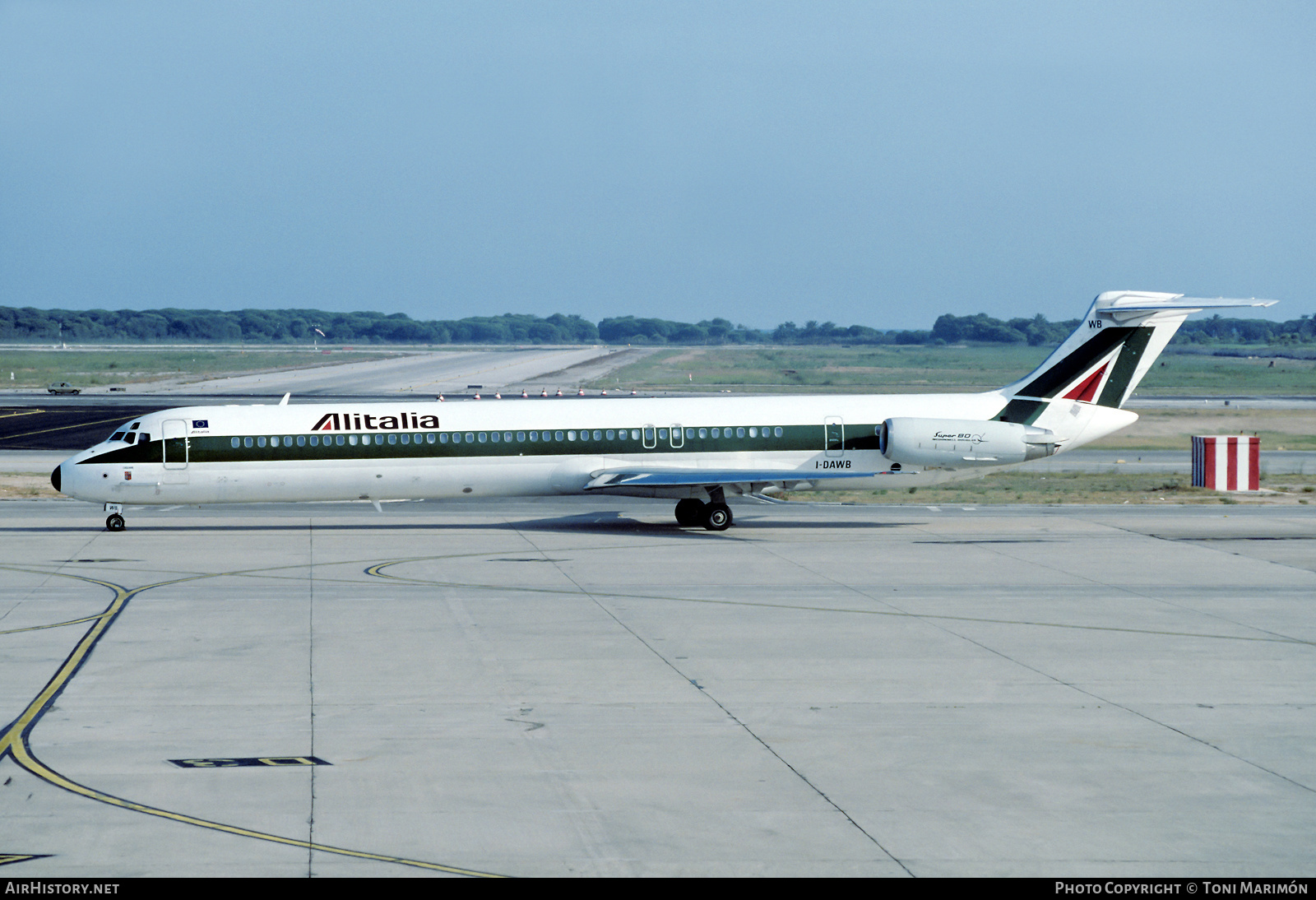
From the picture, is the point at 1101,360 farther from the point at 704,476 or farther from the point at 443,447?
the point at 443,447

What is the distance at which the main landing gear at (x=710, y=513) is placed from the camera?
31297mm

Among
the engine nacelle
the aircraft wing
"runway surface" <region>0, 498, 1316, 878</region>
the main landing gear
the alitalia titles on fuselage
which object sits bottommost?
"runway surface" <region>0, 498, 1316, 878</region>

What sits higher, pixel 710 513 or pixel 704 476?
pixel 704 476

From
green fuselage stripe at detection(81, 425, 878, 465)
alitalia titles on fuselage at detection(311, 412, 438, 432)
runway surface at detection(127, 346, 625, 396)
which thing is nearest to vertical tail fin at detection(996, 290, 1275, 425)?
green fuselage stripe at detection(81, 425, 878, 465)

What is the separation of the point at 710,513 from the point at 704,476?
118cm

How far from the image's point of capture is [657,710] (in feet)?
48.4

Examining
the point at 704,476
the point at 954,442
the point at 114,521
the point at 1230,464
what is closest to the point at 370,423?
the point at 114,521

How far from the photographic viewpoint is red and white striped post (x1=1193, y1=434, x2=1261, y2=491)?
39406 mm

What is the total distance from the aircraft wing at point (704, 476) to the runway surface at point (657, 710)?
287cm

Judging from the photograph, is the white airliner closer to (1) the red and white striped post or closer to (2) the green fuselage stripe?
(2) the green fuselage stripe

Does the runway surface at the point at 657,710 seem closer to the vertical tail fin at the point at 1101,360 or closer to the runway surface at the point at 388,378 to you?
the vertical tail fin at the point at 1101,360

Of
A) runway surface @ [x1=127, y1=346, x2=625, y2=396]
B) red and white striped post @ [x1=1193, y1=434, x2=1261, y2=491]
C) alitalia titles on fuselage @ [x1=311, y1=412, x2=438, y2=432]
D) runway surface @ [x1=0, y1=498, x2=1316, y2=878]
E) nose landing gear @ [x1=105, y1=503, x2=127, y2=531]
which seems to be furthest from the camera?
runway surface @ [x1=127, y1=346, x2=625, y2=396]

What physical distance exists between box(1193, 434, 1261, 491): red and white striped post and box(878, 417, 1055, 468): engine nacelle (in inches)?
422
